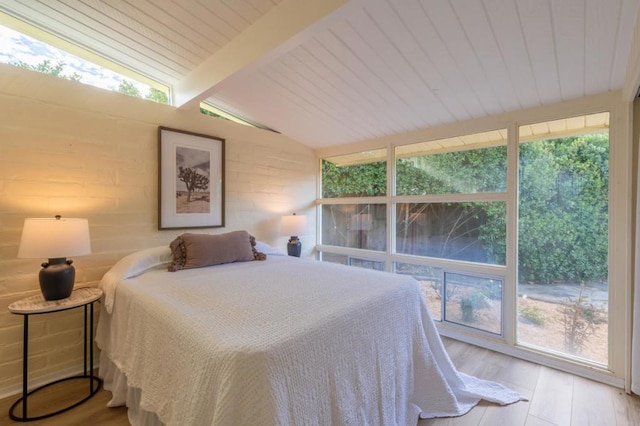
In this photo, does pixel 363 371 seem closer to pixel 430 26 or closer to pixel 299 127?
pixel 430 26

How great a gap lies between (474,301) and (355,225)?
1.60 meters

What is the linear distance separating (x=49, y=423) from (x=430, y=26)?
10.9 feet

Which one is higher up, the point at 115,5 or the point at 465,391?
the point at 115,5

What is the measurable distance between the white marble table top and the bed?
12cm

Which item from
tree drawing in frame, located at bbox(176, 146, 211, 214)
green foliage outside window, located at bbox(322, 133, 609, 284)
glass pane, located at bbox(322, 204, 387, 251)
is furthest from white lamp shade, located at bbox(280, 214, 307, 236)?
green foliage outside window, located at bbox(322, 133, 609, 284)

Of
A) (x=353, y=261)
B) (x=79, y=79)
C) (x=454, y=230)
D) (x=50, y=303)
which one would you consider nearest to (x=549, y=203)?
(x=454, y=230)

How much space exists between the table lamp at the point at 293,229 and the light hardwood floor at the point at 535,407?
2.08 metres

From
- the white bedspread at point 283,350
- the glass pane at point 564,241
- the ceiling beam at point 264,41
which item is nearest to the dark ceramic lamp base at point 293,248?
the white bedspread at point 283,350

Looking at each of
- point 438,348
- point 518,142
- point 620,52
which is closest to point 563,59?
point 620,52

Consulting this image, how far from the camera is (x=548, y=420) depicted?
1732 mm

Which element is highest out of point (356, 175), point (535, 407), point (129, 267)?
point (356, 175)

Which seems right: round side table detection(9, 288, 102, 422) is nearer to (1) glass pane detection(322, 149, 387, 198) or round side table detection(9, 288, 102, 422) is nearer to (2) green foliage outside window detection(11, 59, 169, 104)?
(2) green foliage outside window detection(11, 59, 169, 104)

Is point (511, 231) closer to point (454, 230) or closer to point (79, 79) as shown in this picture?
point (454, 230)

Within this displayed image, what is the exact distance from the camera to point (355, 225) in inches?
149
